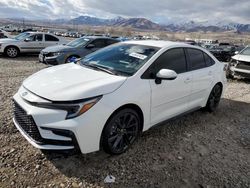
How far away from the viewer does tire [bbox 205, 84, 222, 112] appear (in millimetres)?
5612

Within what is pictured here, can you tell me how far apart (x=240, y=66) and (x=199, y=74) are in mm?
6244

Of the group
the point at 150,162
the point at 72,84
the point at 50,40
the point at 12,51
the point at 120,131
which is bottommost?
the point at 150,162

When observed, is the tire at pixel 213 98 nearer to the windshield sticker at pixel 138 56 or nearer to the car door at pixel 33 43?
the windshield sticker at pixel 138 56

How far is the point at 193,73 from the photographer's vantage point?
15.6ft

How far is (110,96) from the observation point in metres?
3.29

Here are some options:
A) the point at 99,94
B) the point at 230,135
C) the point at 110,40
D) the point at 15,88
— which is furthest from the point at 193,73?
the point at 110,40

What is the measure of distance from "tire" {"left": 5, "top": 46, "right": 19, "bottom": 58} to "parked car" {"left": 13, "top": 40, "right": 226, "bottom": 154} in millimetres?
10589

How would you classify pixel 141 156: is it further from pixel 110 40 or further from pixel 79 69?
pixel 110 40

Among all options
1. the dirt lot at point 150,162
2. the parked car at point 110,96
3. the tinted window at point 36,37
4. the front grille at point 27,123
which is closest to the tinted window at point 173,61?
the parked car at point 110,96

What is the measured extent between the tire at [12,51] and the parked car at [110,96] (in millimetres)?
10589

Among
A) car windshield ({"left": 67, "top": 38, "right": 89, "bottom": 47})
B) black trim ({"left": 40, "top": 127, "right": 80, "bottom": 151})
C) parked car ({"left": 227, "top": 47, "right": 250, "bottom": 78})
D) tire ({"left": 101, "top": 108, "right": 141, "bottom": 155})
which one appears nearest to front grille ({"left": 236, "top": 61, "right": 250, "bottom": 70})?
parked car ({"left": 227, "top": 47, "right": 250, "bottom": 78})

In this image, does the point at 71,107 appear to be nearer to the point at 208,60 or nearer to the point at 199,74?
the point at 199,74

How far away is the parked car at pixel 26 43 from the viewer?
Answer: 44.2ft

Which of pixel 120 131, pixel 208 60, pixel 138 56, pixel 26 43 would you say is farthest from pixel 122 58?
pixel 26 43
